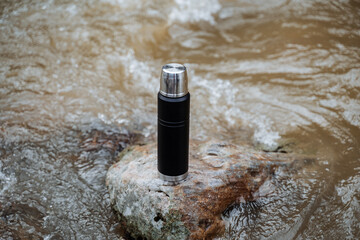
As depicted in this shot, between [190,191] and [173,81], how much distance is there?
816 mm

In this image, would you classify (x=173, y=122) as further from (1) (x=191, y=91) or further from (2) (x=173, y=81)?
(1) (x=191, y=91)

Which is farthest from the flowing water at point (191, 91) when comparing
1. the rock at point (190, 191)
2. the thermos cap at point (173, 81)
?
the thermos cap at point (173, 81)

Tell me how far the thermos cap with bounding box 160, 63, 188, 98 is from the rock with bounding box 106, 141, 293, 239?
2.28 ft

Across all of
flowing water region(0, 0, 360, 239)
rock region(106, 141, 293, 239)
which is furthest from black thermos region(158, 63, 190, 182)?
flowing water region(0, 0, 360, 239)

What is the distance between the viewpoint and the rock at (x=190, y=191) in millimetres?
2674

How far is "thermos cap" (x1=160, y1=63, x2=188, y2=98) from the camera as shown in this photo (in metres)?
2.49

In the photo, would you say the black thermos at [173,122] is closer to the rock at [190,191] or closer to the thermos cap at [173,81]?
the thermos cap at [173,81]

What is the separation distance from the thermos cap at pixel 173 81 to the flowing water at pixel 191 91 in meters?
1.02

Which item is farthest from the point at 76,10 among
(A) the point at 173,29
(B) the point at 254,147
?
(B) the point at 254,147

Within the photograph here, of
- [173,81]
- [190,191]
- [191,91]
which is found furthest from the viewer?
[191,91]

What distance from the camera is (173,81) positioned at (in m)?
2.50

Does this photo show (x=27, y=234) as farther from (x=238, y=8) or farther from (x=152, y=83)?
(x=238, y=8)

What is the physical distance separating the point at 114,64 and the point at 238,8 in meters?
2.56

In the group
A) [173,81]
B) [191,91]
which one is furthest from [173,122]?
[191,91]
